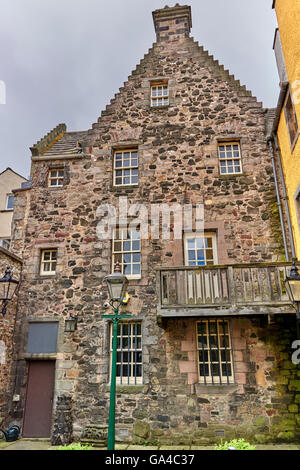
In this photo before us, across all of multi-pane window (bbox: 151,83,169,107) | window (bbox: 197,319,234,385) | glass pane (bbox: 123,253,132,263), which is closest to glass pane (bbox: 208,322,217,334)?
window (bbox: 197,319,234,385)

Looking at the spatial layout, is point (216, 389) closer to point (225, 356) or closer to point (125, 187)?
point (225, 356)

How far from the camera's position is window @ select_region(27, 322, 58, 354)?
443 inches

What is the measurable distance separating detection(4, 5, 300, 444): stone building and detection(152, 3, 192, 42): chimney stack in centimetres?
5

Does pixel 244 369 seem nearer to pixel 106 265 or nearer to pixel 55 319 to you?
pixel 106 265

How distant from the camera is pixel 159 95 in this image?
13539 mm

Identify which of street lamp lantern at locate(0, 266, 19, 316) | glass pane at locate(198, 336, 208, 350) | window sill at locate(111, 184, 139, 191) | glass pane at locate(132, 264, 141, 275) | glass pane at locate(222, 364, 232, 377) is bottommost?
glass pane at locate(222, 364, 232, 377)

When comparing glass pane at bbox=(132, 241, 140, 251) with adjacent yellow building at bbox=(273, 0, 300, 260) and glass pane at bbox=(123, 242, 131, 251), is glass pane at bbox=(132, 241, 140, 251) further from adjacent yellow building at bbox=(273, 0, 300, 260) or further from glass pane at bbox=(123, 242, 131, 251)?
adjacent yellow building at bbox=(273, 0, 300, 260)

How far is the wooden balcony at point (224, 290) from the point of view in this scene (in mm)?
9211

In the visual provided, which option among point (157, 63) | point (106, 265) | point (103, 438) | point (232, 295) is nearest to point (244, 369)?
point (232, 295)

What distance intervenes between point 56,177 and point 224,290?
7.58 m

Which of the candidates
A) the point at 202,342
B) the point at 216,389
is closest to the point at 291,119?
the point at 202,342

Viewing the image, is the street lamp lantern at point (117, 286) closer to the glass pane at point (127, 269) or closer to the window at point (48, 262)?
the glass pane at point (127, 269)
